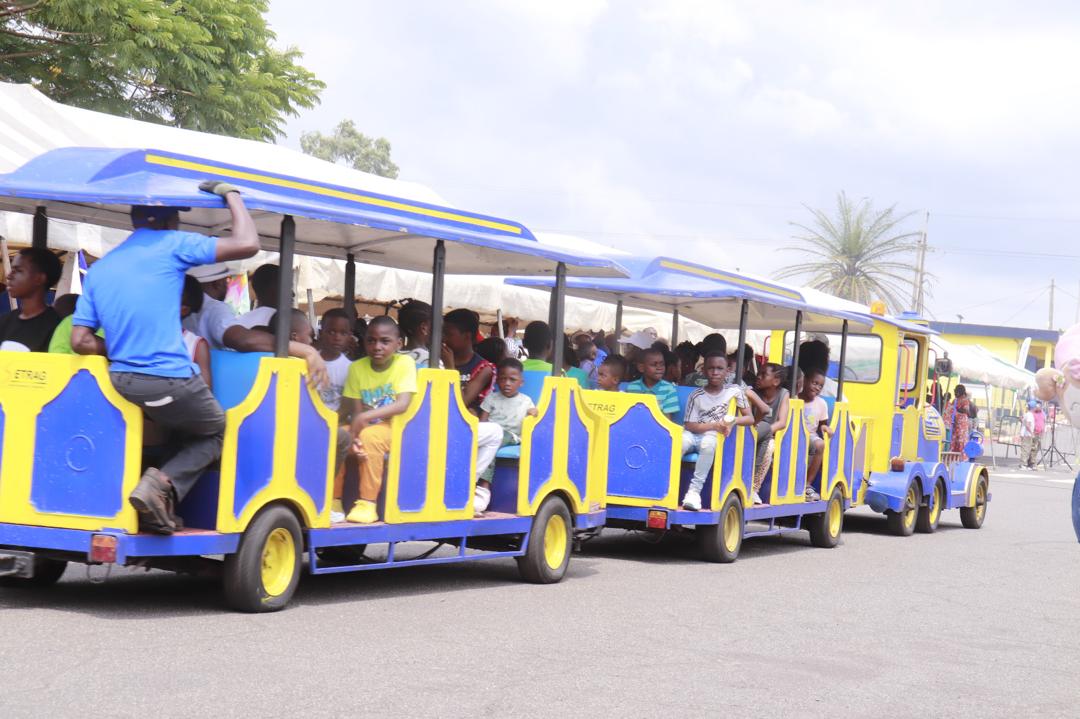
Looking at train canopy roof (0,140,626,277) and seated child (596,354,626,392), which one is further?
seated child (596,354,626,392)

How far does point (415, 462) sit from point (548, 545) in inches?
69.6

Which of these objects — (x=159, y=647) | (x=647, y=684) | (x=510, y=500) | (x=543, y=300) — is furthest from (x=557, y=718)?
(x=543, y=300)

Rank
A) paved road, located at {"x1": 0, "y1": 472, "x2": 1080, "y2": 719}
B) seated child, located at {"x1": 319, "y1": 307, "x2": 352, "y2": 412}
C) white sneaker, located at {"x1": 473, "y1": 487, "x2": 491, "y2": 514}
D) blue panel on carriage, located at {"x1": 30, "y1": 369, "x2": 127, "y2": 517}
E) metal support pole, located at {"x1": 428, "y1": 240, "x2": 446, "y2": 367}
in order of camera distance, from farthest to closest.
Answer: white sneaker, located at {"x1": 473, "y1": 487, "x2": 491, "y2": 514}
metal support pole, located at {"x1": 428, "y1": 240, "x2": 446, "y2": 367}
seated child, located at {"x1": 319, "y1": 307, "x2": 352, "y2": 412}
blue panel on carriage, located at {"x1": 30, "y1": 369, "x2": 127, "y2": 517}
paved road, located at {"x1": 0, "y1": 472, "x2": 1080, "y2": 719}

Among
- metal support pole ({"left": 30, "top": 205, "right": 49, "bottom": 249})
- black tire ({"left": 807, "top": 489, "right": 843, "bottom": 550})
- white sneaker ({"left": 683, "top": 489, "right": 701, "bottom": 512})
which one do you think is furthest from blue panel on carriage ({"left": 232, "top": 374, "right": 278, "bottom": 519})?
black tire ({"left": 807, "top": 489, "right": 843, "bottom": 550})

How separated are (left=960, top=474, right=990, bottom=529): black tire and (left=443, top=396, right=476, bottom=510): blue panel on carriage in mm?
10591

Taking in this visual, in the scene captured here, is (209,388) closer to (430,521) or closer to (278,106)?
(430,521)

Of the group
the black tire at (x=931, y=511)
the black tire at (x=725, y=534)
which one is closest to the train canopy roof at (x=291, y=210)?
the black tire at (x=725, y=534)

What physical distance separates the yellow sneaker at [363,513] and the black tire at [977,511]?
1154cm

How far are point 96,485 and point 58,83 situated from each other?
13.6m

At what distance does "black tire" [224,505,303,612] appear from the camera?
25.2 ft

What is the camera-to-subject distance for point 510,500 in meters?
10.2

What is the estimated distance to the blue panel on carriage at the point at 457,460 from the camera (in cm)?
938

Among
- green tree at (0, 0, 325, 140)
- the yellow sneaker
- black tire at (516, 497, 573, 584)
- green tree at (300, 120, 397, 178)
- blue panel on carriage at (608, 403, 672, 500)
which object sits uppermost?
green tree at (300, 120, 397, 178)

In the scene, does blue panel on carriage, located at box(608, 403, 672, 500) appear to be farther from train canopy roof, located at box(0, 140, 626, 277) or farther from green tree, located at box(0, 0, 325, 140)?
green tree, located at box(0, 0, 325, 140)
